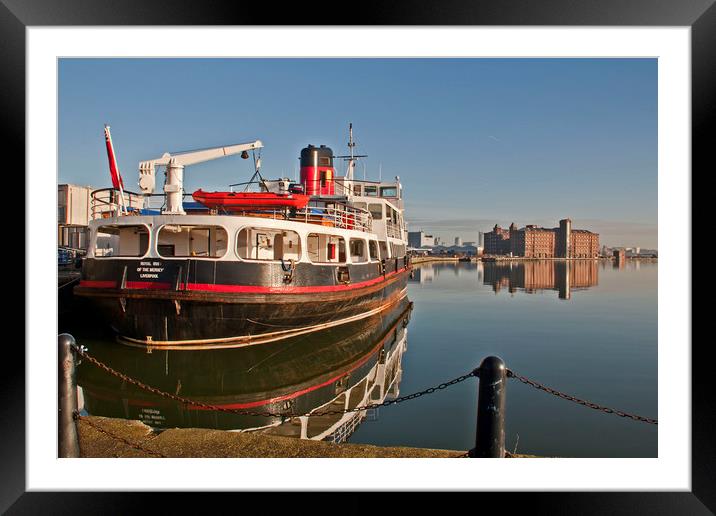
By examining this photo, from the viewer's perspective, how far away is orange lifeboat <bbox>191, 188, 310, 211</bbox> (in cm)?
1123

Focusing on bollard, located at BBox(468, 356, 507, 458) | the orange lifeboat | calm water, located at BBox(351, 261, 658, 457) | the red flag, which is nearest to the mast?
the red flag

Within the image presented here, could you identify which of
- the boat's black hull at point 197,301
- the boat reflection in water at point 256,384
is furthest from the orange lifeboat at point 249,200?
the boat reflection in water at point 256,384

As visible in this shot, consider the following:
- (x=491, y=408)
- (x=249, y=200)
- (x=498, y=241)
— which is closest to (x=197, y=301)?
(x=249, y=200)

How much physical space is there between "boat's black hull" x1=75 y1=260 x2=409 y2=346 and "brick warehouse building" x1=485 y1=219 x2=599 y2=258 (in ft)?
267

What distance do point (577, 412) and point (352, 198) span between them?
1223cm

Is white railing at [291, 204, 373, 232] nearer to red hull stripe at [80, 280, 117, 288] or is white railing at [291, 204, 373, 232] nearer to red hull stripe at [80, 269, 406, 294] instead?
red hull stripe at [80, 269, 406, 294]

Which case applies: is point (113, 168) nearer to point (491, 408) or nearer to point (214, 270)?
point (214, 270)

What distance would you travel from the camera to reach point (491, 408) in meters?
3.58

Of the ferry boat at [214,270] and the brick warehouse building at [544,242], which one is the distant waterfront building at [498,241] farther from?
the ferry boat at [214,270]

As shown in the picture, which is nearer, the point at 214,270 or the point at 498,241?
the point at 214,270

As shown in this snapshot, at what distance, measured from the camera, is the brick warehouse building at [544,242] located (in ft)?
284
